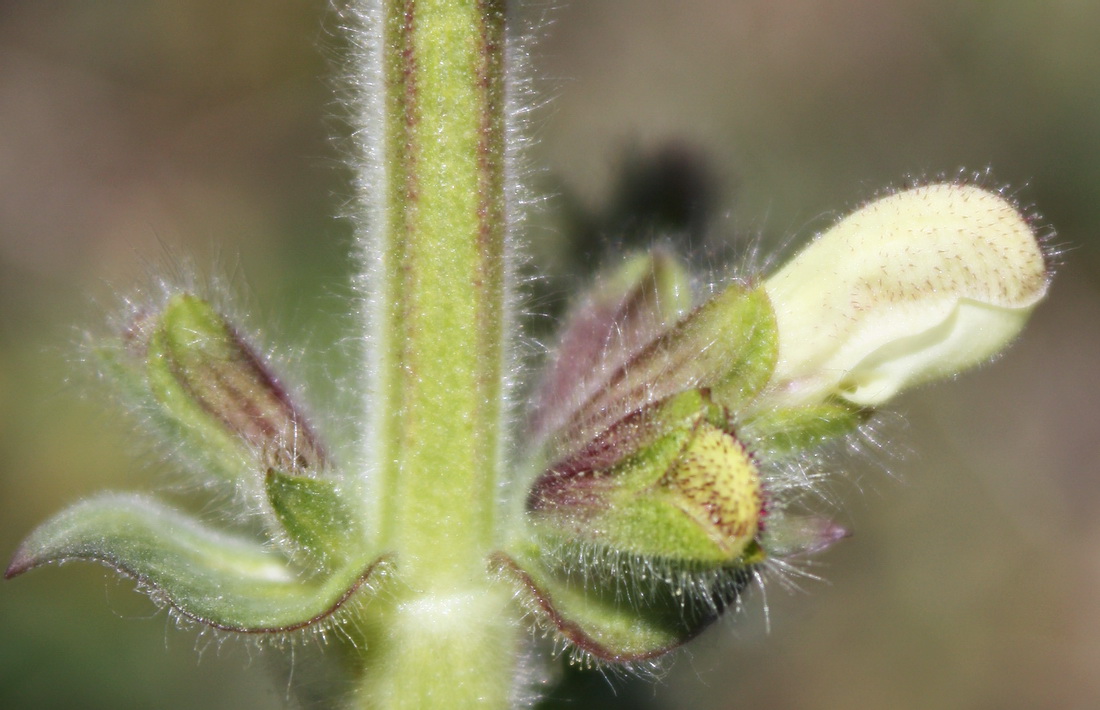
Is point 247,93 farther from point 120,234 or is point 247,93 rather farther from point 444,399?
point 444,399

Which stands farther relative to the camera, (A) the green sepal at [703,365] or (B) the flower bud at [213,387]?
(B) the flower bud at [213,387]

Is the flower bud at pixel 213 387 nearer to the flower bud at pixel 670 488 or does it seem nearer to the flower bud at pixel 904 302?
the flower bud at pixel 670 488

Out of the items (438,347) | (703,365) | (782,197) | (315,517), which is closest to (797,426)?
(703,365)

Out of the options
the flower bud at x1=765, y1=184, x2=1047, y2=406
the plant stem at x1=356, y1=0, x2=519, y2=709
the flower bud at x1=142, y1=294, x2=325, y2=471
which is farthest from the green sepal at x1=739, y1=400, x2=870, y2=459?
the flower bud at x1=142, y1=294, x2=325, y2=471

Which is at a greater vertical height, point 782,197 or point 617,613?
point 617,613

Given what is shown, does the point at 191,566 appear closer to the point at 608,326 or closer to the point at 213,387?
the point at 213,387

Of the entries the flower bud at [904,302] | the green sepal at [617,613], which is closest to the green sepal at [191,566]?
the green sepal at [617,613]
